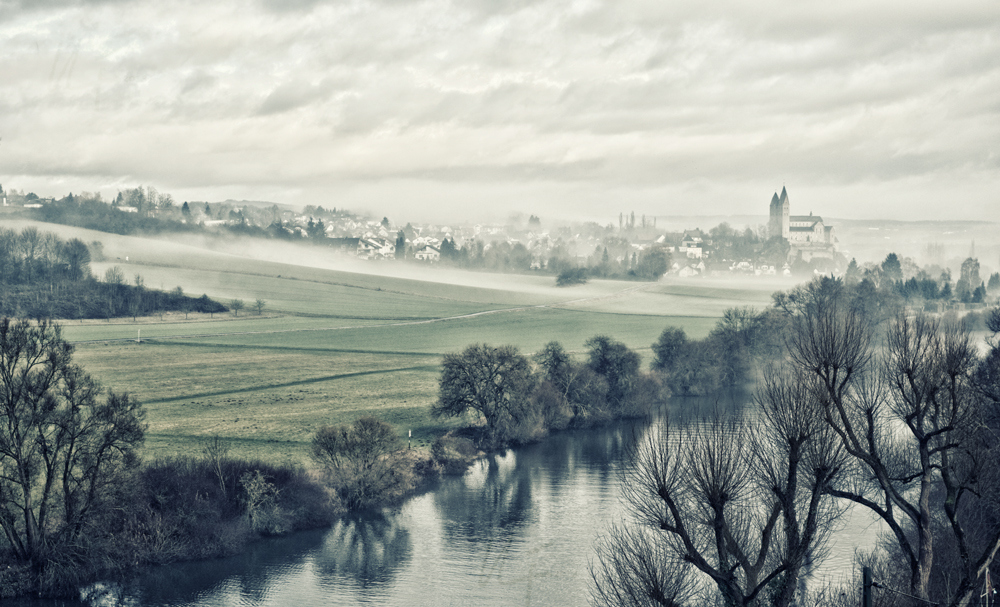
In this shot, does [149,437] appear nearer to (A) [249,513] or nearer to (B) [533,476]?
(A) [249,513]

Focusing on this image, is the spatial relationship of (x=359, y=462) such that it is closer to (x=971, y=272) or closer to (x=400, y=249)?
(x=400, y=249)

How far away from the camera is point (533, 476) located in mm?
42062

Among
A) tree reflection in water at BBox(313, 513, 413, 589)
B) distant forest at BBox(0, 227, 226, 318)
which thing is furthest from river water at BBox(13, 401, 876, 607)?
distant forest at BBox(0, 227, 226, 318)

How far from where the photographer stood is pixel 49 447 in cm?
2880

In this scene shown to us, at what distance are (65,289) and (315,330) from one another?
21685 mm

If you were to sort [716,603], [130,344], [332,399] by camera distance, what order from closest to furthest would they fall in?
[716,603]
[332,399]
[130,344]

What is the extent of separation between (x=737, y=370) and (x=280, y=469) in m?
46.6

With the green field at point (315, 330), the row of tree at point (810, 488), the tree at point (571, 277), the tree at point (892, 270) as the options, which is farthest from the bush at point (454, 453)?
the tree at point (892, 270)

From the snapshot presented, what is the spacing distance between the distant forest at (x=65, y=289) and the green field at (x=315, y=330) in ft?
8.43

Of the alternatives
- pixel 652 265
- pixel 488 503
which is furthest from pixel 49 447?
pixel 652 265

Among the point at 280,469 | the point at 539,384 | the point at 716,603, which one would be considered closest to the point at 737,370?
the point at 539,384

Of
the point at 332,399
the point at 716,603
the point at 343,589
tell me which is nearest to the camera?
the point at 716,603

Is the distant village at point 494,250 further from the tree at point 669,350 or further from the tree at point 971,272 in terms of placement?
the tree at point 669,350

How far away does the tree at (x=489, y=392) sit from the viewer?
160 feet
